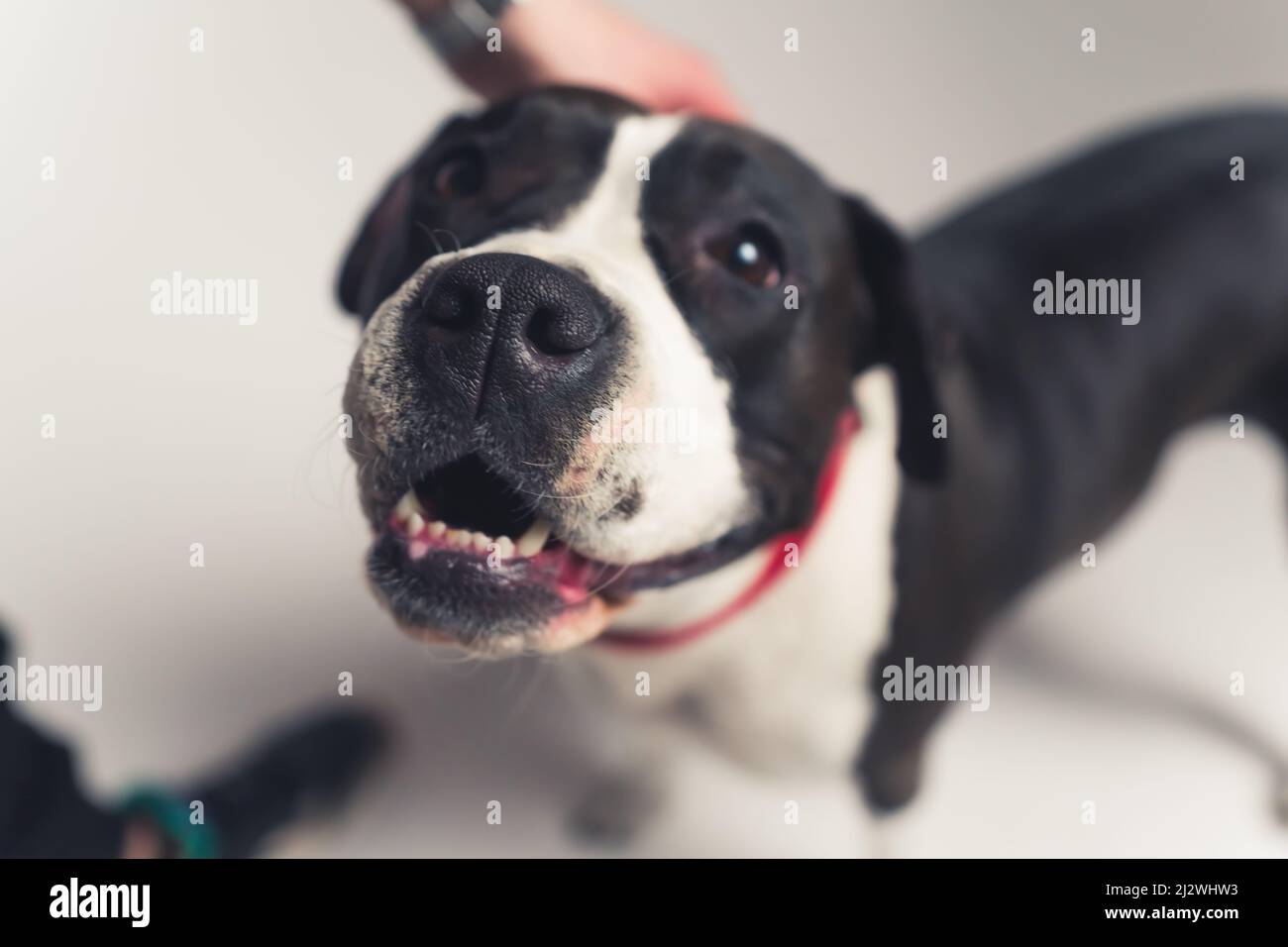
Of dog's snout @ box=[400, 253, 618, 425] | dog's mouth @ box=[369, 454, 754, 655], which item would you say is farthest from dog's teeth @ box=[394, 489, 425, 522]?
dog's snout @ box=[400, 253, 618, 425]

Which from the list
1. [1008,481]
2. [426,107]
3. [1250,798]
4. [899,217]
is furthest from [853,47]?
[1250,798]

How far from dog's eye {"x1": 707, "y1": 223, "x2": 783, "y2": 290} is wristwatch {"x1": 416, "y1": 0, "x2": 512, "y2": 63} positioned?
25.8 inches

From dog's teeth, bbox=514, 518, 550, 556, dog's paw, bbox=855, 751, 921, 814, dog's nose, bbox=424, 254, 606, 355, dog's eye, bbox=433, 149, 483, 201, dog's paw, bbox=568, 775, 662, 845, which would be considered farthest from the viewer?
dog's paw, bbox=568, 775, 662, 845

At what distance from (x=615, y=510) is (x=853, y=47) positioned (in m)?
2.21

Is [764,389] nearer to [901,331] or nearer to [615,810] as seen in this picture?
[901,331]

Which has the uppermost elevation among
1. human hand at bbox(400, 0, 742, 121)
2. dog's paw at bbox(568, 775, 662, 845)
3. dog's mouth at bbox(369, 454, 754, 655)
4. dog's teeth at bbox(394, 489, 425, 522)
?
human hand at bbox(400, 0, 742, 121)

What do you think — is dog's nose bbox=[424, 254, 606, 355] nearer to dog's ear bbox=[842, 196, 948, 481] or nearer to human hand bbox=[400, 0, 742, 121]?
dog's ear bbox=[842, 196, 948, 481]

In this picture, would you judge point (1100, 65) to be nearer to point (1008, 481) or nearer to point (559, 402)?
point (1008, 481)

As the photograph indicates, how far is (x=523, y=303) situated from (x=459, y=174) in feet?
1.14

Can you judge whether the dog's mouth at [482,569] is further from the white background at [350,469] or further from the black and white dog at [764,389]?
the white background at [350,469]

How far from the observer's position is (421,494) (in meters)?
1.10

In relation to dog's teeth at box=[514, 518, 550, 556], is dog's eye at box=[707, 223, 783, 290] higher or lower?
higher

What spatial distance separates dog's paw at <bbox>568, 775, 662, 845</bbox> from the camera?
1.82 metres

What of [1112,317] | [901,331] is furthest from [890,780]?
[1112,317]
